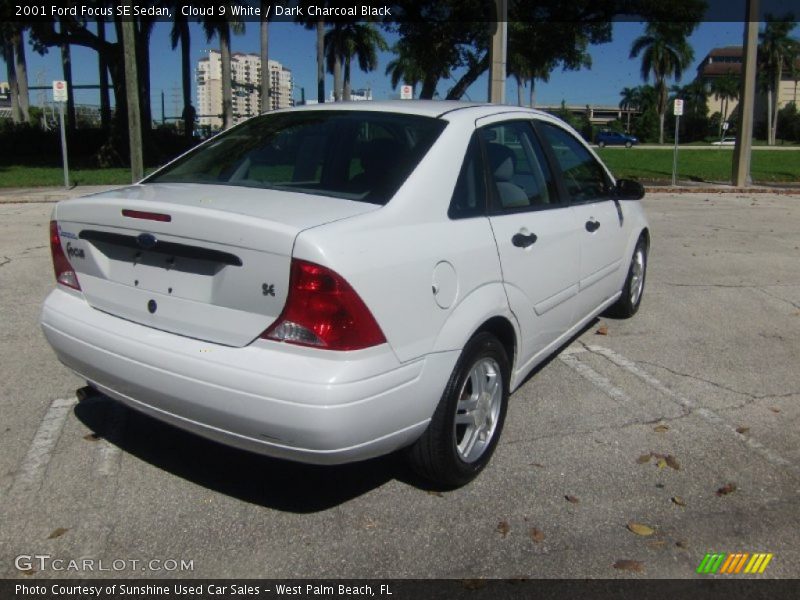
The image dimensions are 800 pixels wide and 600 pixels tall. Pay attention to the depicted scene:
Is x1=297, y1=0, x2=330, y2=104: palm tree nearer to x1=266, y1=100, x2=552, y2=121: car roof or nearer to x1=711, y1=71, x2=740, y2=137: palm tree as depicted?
x1=266, y1=100, x2=552, y2=121: car roof

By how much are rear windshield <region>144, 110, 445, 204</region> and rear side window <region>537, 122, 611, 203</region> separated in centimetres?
119

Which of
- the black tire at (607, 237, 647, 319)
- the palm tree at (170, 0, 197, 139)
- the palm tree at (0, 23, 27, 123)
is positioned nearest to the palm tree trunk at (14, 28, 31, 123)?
the palm tree at (0, 23, 27, 123)

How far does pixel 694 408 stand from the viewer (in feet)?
14.7

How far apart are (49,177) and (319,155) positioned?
834 inches

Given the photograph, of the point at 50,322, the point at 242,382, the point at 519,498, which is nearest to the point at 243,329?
the point at 242,382

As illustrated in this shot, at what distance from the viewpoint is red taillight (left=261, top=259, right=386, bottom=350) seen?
8.75 feet

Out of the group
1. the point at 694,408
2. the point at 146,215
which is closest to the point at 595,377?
the point at 694,408

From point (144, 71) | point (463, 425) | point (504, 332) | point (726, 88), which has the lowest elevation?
point (463, 425)

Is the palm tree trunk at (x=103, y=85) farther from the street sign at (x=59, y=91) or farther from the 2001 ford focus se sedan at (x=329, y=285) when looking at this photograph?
the 2001 ford focus se sedan at (x=329, y=285)

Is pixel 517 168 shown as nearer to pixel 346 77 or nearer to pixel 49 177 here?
pixel 49 177

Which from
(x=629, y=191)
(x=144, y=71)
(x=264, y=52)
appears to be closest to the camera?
(x=629, y=191)

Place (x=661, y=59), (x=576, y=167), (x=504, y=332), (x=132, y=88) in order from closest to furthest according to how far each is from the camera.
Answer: (x=504, y=332), (x=576, y=167), (x=132, y=88), (x=661, y=59)

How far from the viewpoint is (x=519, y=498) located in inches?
133

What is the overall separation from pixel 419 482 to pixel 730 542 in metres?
1.30
